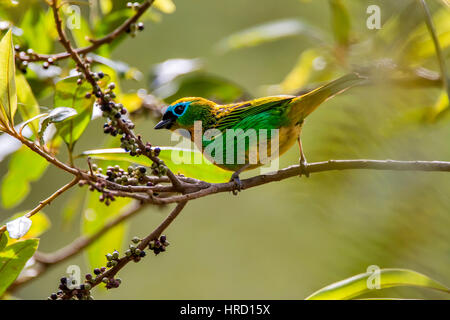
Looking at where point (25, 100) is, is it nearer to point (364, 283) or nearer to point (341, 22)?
point (364, 283)

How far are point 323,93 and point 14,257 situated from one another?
0.95 m

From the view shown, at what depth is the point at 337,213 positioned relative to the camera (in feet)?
3.59

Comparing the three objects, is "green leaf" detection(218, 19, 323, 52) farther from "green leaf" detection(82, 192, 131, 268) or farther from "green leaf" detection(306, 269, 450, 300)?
"green leaf" detection(306, 269, 450, 300)

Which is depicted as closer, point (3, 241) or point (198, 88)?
point (3, 241)

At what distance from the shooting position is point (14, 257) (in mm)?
1230

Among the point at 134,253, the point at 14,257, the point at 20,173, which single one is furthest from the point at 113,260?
the point at 20,173

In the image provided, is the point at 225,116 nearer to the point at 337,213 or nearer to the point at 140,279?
the point at 337,213

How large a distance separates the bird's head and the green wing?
0.08 meters

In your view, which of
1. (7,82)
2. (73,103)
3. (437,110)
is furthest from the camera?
(437,110)

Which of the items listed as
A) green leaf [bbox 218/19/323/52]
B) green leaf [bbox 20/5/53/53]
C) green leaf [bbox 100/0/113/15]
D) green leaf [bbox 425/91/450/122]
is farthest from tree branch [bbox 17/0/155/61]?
green leaf [bbox 218/19/323/52]

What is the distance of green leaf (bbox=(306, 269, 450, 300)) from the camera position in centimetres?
119

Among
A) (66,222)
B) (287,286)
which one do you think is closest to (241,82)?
(287,286)

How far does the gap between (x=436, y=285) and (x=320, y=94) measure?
26.0 inches

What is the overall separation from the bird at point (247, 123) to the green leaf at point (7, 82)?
1.81 ft
